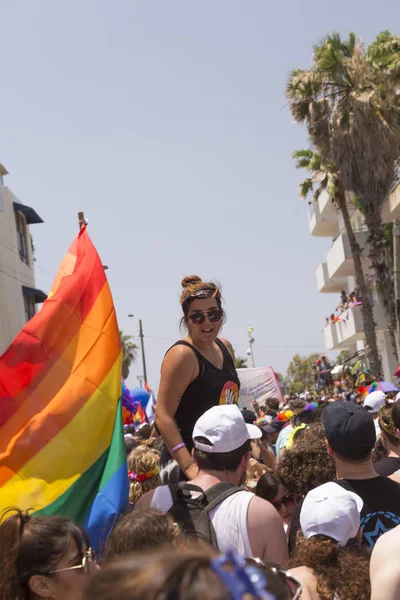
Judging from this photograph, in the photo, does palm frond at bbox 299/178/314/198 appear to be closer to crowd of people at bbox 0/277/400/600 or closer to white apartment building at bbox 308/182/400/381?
white apartment building at bbox 308/182/400/381

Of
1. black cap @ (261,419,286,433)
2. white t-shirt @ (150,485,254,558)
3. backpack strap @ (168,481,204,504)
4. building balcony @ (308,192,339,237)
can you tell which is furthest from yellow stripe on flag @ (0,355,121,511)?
building balcony @ (308,192,339,237)

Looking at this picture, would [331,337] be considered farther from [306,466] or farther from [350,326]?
[306,466]

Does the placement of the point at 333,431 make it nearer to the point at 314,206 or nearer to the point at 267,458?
the point at 267,458

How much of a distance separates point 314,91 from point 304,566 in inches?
902

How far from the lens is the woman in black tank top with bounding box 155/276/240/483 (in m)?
4.57

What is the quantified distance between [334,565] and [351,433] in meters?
1.07

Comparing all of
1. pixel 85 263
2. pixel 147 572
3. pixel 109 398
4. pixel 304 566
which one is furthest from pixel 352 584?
pixel 85 263

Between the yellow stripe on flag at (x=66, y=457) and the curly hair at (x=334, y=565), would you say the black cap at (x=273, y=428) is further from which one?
the curly hair at (x=334, y=565)

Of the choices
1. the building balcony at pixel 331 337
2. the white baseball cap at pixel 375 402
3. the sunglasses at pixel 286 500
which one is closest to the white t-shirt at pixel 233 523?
the sunglasses at pixel 286 500

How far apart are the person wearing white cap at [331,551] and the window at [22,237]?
109 ft

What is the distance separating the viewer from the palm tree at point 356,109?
24.2 m

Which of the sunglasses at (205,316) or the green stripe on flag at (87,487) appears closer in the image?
the green stripe on flag at (87,487)

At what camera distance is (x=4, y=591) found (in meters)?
2.87

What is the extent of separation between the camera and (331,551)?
3240mm
